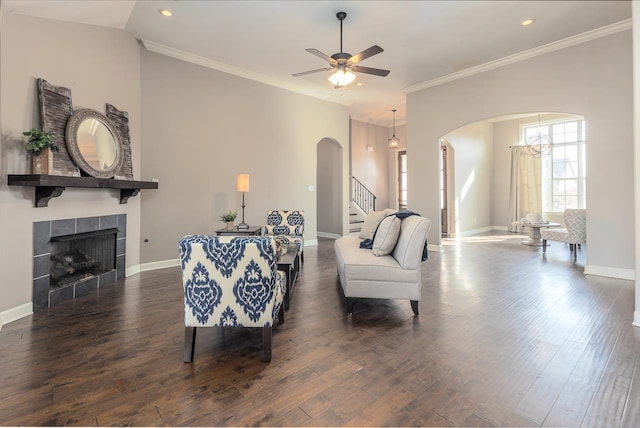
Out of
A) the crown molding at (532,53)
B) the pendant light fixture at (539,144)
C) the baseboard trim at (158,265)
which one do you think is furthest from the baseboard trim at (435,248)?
the baseboard trim at (158,265)

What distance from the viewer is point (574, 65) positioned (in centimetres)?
475

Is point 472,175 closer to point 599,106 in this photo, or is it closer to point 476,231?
point 476,231

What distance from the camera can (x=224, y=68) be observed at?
5668mm

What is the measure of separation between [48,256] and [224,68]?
4000 mm

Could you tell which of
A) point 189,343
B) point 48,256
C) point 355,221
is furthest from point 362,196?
point 189,343

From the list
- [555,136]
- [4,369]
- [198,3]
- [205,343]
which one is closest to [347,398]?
[205,343]

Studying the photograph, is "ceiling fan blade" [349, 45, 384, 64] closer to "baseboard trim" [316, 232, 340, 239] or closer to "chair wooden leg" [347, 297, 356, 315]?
"chair wooden leg" [347, 297, 356, 315]

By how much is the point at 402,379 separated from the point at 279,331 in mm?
1116

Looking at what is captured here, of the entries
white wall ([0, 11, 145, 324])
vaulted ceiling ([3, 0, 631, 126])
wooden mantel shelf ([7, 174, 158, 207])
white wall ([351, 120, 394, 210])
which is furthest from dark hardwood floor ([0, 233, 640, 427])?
white wall ([351, 120, 394, 210])

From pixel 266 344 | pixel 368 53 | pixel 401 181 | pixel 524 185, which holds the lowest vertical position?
pixel 266 344

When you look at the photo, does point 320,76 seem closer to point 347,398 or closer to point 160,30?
point 160,30

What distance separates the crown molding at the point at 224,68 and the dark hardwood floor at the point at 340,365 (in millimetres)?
3689

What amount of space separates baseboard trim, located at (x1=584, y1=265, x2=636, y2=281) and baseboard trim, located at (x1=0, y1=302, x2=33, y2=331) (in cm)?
690

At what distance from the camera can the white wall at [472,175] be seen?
342 inches
